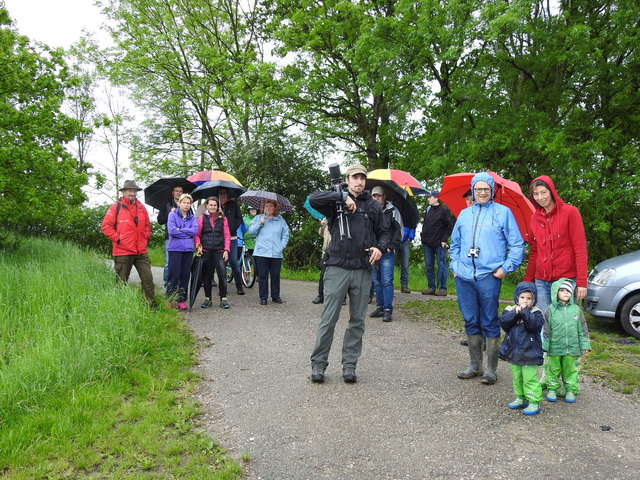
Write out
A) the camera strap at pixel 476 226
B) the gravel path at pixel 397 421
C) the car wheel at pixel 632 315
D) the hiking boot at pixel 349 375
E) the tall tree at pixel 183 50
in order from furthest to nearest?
the tall tree at pixel 183 50 → the car wheel at pixel 632 315 → the hiking boot at pixel 349 375 → the camera strap at pixel 476 226 → the gravel path at pixel 397 421

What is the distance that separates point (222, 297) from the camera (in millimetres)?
9023

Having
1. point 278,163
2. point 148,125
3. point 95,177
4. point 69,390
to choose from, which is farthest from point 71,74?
point 148,125

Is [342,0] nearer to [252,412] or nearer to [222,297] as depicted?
[222,297]

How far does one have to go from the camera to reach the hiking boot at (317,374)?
511cm

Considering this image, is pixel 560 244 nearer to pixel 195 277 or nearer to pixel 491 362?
pixel 491 362

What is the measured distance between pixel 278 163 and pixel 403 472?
13.7m

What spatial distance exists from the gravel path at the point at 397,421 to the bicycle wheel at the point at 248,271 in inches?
193

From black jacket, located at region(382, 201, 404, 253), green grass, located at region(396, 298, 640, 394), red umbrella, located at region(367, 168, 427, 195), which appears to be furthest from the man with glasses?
red umbrella, located at region(367, 168, 427, 195)

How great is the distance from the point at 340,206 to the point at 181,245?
4189 mm

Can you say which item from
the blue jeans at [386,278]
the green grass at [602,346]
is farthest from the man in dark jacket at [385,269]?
the green grass at [602,346]

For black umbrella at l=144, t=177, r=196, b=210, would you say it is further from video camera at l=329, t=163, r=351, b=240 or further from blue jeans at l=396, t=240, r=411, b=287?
video camera at l=329, t=163, r=351, b=240

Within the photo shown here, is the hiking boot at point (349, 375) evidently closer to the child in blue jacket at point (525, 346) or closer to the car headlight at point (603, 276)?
the child in blue jacket at point (525, 346)

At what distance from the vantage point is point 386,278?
318 inches

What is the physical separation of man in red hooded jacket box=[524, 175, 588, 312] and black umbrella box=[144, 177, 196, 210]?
6.79 m
